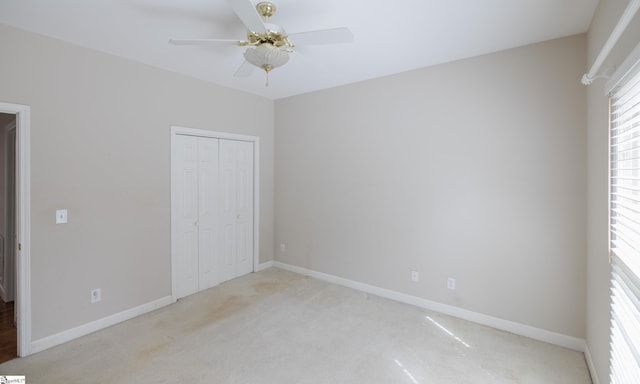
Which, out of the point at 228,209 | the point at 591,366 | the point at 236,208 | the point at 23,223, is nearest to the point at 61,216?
the point at 23,223

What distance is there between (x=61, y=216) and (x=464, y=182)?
12.5 feet

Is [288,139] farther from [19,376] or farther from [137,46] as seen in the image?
[19,376]

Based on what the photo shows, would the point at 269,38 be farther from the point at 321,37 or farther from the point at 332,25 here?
the point at 332,25

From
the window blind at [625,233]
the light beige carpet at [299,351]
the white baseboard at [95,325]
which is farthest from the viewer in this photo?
the white baseboard at [95,325]

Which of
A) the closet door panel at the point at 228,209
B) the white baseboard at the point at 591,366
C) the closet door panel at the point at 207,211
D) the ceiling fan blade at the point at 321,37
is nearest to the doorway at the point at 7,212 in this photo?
the closet door panel at the point at 207,211

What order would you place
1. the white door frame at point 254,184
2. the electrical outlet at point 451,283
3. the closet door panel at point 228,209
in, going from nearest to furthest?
the electrical outlet at point 451,283
the white door frame at point 254,184
the closet door panel at point 228,209

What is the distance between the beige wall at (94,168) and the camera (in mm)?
2455

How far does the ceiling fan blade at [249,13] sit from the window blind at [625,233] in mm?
1924

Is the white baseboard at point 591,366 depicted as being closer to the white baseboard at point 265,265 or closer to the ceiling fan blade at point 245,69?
the ceiling fan blade at point 245,69

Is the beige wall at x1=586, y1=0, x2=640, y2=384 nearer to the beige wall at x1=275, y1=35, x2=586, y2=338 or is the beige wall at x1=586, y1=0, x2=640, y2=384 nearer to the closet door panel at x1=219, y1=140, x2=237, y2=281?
the beige wall at x1=275, y1=35, x2=586, y2=338

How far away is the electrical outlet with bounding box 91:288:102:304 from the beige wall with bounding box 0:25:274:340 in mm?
41

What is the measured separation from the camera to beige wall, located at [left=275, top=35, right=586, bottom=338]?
99.0 inches

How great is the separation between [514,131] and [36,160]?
13.7 ft

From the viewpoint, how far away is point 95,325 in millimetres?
2791
